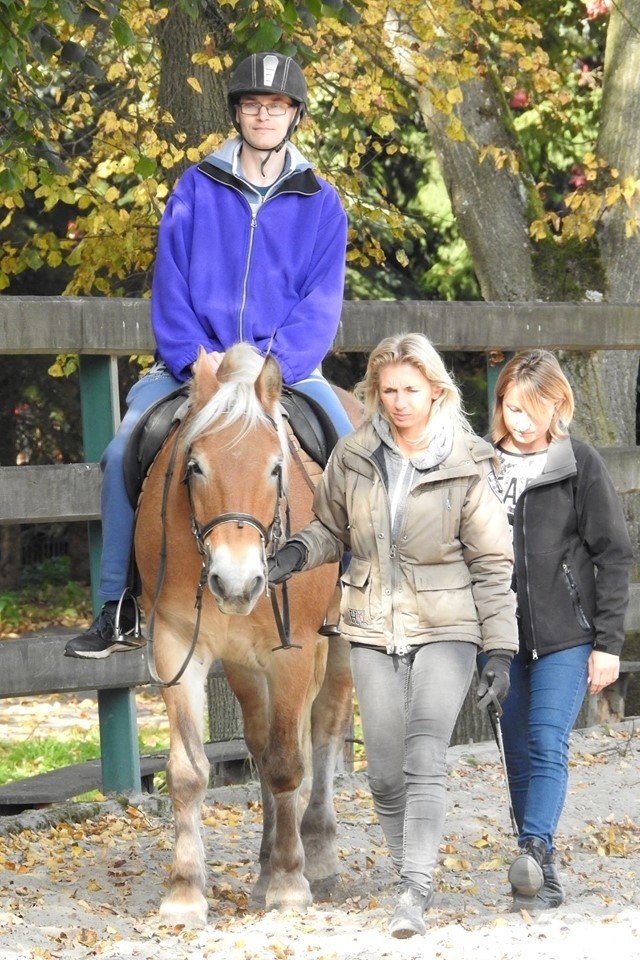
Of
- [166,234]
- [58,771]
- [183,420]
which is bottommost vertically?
[58,771]

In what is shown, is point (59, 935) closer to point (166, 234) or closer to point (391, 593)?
point (391, 593)

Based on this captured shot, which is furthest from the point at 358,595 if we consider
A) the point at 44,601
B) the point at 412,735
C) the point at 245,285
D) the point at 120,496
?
the point at 44,601

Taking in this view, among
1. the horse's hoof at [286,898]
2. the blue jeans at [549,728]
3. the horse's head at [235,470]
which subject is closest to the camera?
the horse's head at [235,470]

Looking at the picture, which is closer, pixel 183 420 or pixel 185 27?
pixel 183 420

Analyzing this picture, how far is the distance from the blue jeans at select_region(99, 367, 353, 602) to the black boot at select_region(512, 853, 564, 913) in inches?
63.3

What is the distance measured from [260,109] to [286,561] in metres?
1.72

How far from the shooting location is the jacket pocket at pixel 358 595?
4191 millimetres

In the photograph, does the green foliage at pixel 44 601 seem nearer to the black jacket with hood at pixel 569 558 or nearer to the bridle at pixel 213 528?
the bridle at pixel 213 528


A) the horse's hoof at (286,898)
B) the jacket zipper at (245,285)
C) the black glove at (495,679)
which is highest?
the jacket zipper at (245,285)

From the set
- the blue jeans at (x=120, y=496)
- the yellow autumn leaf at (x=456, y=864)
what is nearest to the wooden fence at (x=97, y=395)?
the blue jeans at (x=120, y=496)

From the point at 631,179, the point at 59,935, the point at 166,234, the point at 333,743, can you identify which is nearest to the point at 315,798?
the point at 333,743

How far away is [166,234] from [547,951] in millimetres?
2744

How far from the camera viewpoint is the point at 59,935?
13.7 feet

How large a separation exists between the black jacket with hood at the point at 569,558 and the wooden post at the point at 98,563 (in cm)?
207
